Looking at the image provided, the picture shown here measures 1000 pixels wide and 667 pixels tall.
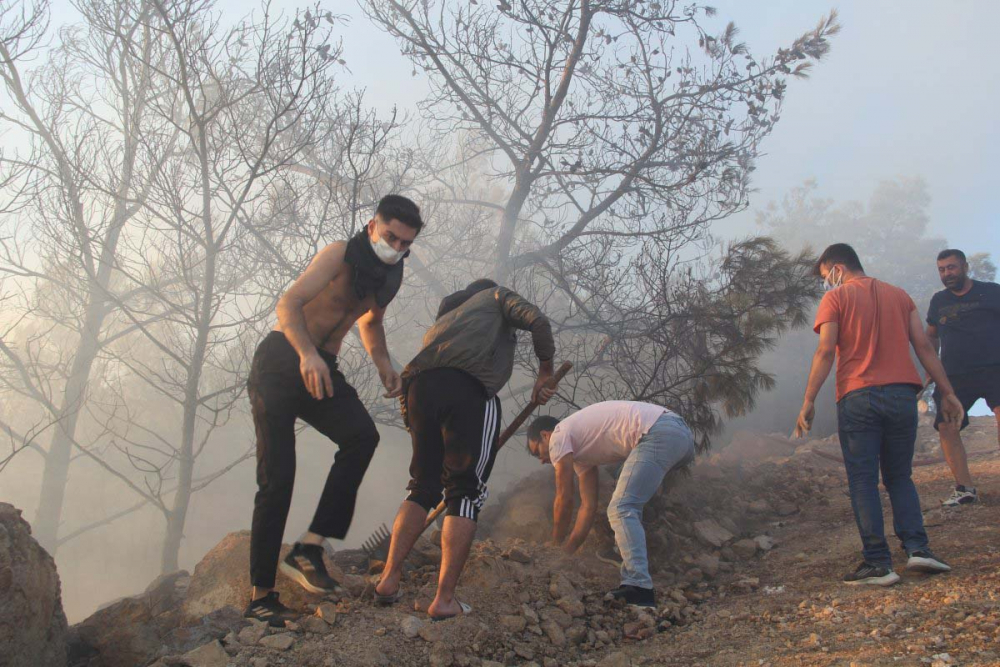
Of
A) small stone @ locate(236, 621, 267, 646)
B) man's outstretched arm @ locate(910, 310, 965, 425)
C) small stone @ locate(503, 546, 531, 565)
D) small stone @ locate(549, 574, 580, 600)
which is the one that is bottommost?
small stone @ locate(549, 574, 580, 600)

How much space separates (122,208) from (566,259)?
18.3 ft

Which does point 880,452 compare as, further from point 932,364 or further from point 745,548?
point 745,548

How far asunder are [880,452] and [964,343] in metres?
1.89

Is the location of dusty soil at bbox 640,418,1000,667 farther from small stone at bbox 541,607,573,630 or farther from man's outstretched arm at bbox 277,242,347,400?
man's outstretched arm at bbox 277,242,347,400

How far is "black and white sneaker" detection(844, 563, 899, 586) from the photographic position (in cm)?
315

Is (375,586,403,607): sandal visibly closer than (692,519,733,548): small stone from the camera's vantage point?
Yes

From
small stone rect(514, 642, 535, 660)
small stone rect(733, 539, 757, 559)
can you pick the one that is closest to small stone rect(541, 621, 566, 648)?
small stone rect(514, 642, 535, 660)

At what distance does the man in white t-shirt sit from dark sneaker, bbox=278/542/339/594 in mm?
1500

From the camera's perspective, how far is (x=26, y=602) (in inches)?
117

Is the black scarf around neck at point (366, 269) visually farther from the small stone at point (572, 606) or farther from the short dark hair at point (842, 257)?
the short dark hair at point (842, 257)

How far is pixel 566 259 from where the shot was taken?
8.50 meters

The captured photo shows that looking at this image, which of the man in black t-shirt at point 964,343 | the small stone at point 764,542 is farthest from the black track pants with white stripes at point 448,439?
the man in black t-shirt at point 964,343

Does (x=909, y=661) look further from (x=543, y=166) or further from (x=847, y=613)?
(x=543, y=166)

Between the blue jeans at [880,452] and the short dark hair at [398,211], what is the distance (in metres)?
2.41
